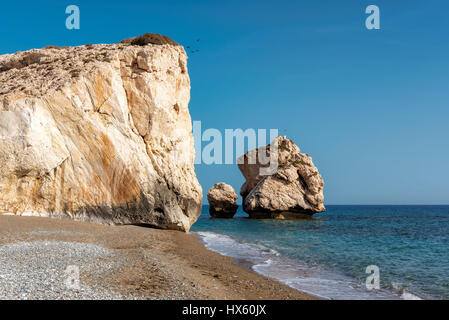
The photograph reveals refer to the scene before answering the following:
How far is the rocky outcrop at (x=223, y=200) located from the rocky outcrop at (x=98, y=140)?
147 feet

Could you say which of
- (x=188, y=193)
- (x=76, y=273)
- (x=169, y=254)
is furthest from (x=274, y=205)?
(x=76, y=273)

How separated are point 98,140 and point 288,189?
42.7 metres

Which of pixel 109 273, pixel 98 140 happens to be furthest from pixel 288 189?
pixel 109 273

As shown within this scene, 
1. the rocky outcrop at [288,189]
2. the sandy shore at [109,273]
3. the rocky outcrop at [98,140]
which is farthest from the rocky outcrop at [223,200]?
the sandy shore at [109,273]

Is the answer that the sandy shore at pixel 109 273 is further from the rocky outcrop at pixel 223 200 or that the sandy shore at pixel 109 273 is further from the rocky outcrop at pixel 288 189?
the rocky outcrop at pixel 223 200

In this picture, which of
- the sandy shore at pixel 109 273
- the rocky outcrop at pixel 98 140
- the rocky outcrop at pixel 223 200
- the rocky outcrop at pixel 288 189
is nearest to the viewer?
the sandy shore at pixel 109 273

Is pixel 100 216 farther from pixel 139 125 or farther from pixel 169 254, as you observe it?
pixel 169 254

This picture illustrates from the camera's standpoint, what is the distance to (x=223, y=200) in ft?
228

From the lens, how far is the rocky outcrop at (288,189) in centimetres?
5775

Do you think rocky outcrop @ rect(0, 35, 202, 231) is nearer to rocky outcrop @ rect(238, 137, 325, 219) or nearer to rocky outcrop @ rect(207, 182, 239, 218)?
rocky outcrop @ rect(238, 137, 325, 219)

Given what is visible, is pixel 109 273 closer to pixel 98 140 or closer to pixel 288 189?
pixel 98 140

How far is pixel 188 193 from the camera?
23.6 meters

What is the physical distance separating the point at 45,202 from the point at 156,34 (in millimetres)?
15325

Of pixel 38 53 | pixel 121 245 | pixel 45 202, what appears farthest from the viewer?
pixel 38 53
